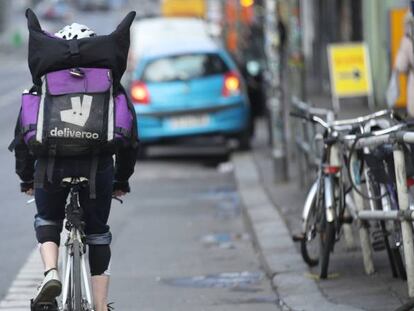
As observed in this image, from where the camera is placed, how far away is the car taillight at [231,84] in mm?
18406

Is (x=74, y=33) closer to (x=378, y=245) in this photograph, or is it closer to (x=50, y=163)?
(x=50, y=163)

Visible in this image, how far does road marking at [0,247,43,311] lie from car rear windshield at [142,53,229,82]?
7.72 meters

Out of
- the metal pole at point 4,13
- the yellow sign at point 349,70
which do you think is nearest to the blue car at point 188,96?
the yellow sign at point 349,70

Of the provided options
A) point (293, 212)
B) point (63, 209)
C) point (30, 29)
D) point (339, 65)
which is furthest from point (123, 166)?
point (339, 65)

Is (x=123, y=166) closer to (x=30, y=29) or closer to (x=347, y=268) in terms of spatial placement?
(x=30, y=29)

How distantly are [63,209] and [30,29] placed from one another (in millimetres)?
936

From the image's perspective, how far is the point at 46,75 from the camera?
6562 mm

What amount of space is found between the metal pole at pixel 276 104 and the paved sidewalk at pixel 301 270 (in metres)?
0.53

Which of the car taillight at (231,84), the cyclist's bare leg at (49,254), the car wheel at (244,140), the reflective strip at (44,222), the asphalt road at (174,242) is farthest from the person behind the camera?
the car wheel at (244,140)

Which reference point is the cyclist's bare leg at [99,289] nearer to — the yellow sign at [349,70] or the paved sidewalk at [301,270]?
the paved sidewalk at [301,270]

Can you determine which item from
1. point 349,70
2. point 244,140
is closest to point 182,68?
point 244,140

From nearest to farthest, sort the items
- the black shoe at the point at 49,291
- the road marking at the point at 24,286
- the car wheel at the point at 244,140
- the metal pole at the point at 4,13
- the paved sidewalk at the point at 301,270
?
the black shoe at the point at 49,291 → the paved sidewalk at the point at 301,270 → the road marking at the point at 24,286 → the car wheel at the point at 244,140 → the metal pole at the point at 4,13

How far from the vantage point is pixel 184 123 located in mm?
18156

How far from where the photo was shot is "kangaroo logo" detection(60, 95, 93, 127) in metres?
6.45
